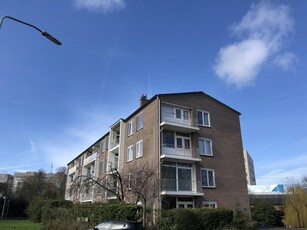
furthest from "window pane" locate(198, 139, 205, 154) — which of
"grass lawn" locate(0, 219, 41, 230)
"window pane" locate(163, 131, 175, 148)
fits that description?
"grass lawn" locate(0, 219, 41, 230)

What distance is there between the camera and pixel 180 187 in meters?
26.3

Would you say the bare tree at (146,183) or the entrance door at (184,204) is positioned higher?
the bare tree at (146,183)

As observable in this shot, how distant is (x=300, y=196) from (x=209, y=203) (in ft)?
45.6

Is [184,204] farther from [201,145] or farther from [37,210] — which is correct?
[37,210]

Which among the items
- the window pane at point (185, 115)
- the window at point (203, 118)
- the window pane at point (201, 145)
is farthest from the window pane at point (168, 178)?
the window at point (203, 118)

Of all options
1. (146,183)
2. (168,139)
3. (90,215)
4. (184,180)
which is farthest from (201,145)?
(90,215)

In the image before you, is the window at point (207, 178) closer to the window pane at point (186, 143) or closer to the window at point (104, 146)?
the window pane at point (186, 143)

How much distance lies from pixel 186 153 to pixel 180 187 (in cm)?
341

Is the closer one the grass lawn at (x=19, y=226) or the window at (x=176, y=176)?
the window at (x=176, y=176)

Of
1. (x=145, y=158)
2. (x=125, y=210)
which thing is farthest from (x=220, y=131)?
(x=125, y=210)

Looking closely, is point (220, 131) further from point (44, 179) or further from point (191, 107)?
point (44, 179)

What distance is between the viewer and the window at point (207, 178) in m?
27.7

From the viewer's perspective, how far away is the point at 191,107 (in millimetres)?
30078

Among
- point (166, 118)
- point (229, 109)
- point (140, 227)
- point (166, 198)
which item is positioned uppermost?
point (229, 109)
